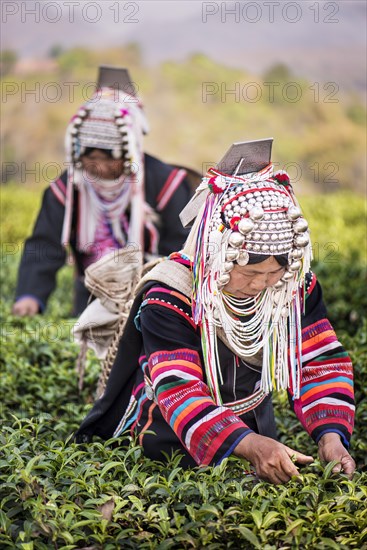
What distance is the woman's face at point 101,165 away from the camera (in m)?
5.98

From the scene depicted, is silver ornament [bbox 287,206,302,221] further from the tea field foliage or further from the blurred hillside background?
the blurred hillside background

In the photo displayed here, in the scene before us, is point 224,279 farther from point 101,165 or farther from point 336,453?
point 101,165

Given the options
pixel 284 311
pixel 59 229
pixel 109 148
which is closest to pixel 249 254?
pixel 284 311

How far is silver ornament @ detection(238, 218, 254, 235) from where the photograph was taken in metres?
3.14

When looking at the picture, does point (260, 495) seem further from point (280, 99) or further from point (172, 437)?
point (280, 99)

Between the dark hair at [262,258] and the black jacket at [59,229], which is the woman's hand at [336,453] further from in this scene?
the black jacket at [59,229]

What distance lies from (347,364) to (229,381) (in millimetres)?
469

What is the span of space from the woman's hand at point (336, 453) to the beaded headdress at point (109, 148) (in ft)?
9.56

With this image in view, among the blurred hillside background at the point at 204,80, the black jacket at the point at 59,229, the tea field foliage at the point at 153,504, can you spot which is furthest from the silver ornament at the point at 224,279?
the blurred hillside background at the point at 204,80

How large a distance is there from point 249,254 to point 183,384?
19.7 inches

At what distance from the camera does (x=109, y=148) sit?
597 centimetres

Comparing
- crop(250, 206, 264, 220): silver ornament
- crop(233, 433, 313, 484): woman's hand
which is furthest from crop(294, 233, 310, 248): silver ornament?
crop(233, 433, 313, 484): woman's hand

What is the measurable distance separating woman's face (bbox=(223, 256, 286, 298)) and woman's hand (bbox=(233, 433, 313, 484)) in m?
0.55

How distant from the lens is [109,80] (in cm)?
627
